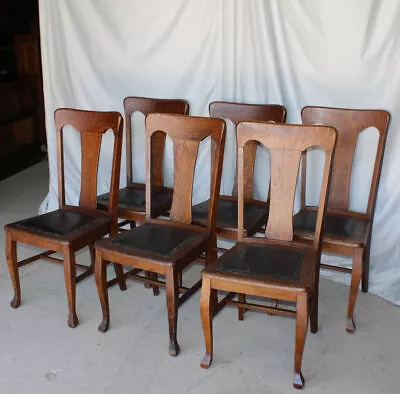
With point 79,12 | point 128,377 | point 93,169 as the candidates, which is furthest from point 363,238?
point 79,12

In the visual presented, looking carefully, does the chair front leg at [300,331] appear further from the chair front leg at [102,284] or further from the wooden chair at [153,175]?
the wooden chair at [153,175]

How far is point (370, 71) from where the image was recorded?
2426 millimetres

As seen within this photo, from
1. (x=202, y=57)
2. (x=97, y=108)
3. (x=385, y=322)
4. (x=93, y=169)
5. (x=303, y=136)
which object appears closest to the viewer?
(x=303, y=136)

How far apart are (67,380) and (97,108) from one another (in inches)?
76.3

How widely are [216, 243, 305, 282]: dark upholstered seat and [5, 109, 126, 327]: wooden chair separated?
29.6 inches

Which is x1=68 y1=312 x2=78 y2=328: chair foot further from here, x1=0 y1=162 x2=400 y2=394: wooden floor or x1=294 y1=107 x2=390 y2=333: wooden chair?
x1=294 y1=107 x2=390 y2=333: wooden chair

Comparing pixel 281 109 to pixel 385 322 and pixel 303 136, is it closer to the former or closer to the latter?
pixel 303 136

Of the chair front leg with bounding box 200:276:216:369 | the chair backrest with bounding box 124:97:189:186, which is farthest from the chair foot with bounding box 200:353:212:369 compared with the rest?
the chair backrest with bounding box 124:97:189:186

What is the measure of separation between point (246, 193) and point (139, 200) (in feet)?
2.03

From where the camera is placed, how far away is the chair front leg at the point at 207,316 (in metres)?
1.89

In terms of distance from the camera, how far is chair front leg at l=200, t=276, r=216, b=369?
1893mm

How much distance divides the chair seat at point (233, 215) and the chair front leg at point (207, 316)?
0.46 m

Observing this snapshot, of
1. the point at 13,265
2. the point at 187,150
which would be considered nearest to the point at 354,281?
the point at 187,150

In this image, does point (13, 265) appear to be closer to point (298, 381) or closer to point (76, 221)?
point (76, 221)
